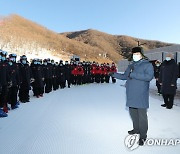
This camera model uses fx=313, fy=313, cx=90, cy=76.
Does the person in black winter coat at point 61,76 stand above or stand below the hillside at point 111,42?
below

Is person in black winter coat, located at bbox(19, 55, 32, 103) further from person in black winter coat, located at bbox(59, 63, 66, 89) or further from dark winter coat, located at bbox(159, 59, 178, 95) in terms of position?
person in black winter coat, located at bbox(59, 63, 66, 89)

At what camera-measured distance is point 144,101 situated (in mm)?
5441

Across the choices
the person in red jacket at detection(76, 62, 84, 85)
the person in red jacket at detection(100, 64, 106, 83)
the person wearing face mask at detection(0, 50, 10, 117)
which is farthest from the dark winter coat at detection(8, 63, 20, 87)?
the person in red jacket at detection(100, 64, 106, 83)

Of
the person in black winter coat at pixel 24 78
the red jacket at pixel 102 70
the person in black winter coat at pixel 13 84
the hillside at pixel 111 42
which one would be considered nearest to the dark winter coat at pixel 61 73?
the red jacket at pixel 102 70

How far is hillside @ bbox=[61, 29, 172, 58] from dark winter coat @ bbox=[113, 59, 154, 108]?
156025 mm

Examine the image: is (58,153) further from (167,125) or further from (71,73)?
(71,73)

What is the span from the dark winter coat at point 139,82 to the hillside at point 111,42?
15602cm

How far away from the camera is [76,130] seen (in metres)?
6.70

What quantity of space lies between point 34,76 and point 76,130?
757cm

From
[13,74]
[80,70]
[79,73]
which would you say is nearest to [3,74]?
[13,74]

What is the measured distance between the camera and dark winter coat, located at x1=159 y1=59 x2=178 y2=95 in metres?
9.70

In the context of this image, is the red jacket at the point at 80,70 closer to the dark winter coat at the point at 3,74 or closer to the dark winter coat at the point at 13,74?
the dark winter coat at the point at 13,74

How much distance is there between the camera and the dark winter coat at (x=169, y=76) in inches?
382

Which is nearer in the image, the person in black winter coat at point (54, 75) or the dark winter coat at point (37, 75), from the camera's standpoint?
the dark winter coat at point (37, 75)
